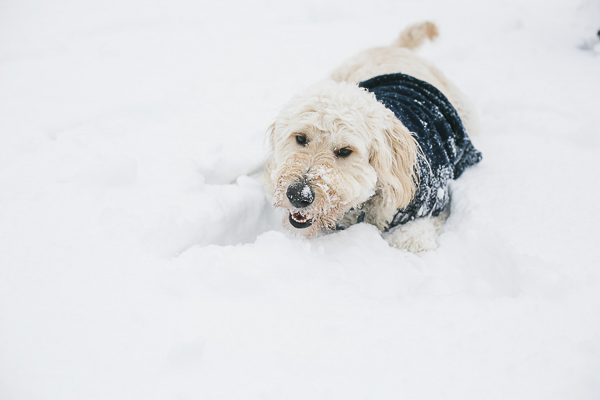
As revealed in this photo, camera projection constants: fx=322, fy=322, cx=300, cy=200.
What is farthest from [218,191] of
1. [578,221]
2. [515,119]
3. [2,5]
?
[2,5]

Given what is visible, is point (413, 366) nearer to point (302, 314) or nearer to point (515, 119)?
point (302, 314)

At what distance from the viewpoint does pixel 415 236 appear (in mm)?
2275

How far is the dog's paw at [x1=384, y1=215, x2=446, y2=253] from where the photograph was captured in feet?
7.37

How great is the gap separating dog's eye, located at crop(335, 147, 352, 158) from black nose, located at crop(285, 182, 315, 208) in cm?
36

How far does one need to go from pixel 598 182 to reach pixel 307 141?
7.03ft

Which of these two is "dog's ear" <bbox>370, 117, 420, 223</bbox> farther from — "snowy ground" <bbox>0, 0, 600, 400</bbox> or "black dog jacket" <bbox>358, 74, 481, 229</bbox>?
"snowy ground" <bbox>0, 0, 600, 400</bbox>

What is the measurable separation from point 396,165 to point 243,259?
45.2 inches

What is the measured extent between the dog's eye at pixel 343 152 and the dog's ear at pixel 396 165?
166mm

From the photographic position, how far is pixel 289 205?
6.03 ft

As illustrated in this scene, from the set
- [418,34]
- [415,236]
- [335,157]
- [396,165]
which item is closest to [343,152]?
[335,157]

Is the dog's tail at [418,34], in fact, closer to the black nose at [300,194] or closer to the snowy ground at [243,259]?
the snowy ground at [243,259]

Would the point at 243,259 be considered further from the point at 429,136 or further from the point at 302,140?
the point at 429,136

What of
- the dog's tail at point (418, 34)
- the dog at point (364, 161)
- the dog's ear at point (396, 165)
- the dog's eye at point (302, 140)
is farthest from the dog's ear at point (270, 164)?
the dog's tail at point (418, 34)

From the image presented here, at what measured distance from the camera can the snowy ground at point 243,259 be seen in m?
1.23
